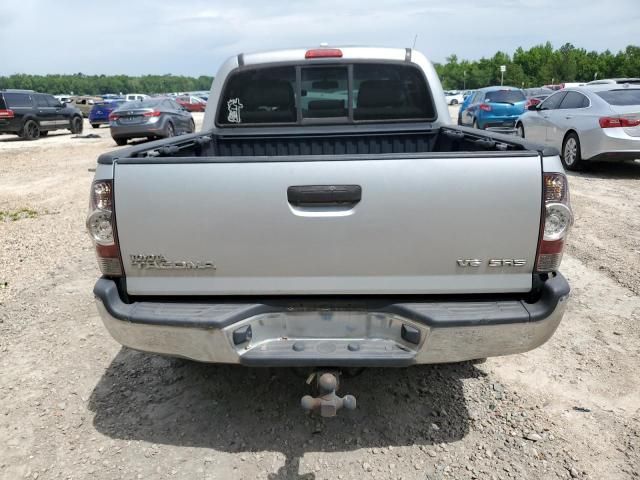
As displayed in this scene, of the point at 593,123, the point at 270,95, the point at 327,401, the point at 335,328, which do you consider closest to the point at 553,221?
the point at 335,328

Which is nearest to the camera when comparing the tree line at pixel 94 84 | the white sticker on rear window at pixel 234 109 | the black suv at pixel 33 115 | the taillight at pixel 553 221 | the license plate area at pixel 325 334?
the taillight at pixel 553 221

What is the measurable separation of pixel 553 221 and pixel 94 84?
168 metres

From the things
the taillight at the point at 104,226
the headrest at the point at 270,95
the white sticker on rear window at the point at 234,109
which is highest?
the headrest at the point at 270,95

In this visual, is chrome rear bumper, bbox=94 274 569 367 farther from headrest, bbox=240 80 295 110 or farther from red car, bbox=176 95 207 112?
red car, bbox=176 95 207 112

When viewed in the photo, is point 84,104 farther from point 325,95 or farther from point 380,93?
point 380,93

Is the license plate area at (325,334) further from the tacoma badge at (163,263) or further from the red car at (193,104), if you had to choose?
the red car at (193,104)

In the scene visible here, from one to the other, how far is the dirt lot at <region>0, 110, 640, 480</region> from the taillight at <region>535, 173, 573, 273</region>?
1067 mm

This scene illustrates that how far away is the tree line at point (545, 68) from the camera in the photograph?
78875 mm

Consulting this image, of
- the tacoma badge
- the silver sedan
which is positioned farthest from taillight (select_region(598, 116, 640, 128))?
the tacoma badge

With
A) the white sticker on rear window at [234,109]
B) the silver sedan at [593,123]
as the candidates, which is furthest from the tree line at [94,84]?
the white sticker on rear window at [234,109]

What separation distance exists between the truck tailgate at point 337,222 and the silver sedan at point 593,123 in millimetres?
8290

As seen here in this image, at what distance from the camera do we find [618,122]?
9359mm

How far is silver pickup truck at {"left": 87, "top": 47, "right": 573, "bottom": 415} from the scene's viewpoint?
2.40m

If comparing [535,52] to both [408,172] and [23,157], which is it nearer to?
[23,157]
